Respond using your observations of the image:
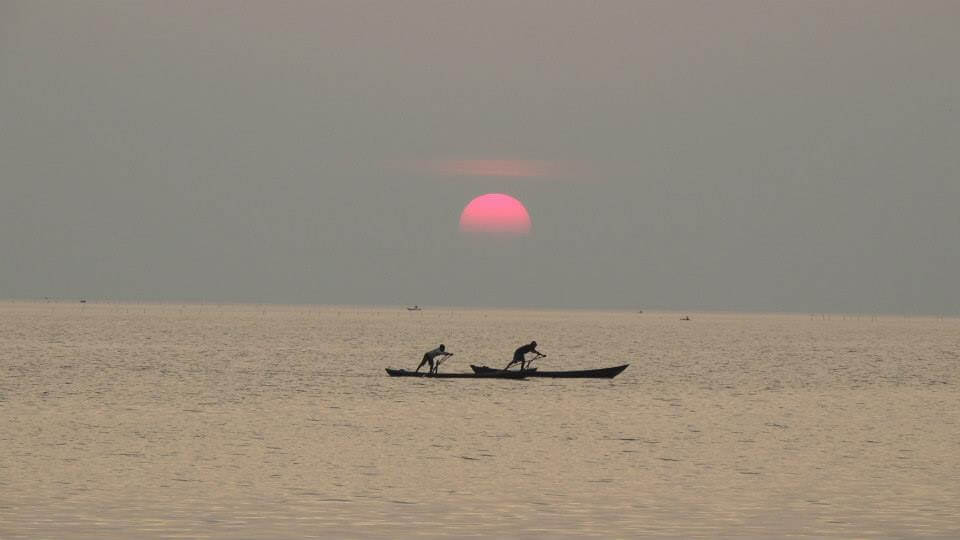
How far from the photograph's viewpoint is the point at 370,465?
1145 inches

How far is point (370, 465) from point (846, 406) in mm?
26338

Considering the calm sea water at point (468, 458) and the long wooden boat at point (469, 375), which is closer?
the calm sea water at point (468, 458)

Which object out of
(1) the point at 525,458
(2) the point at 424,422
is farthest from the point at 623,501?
(2) the point at 424,422

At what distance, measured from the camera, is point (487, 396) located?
171 ft

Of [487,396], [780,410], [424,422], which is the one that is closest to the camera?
[424,422]

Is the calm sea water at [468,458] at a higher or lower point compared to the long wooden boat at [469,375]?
lower

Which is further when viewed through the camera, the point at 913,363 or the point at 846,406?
the point at 913,363

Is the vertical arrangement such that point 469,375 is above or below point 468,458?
above

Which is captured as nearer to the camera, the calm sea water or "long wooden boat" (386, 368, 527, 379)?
the calm sea water

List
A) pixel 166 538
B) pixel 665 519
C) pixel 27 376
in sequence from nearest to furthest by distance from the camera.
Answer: pixel 166 538, pixel 665 519, pixel 27 376

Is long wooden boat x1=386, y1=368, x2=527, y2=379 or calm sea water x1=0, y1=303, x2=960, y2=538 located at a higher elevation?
long wooden boat x1=386, y1=368, x2=527, y2=379

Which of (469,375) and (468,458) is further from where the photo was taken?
(469,375)

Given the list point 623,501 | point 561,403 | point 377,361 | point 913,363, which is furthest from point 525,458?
point 913,363

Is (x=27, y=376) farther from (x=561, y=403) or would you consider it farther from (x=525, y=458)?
(x=525, y=458)
